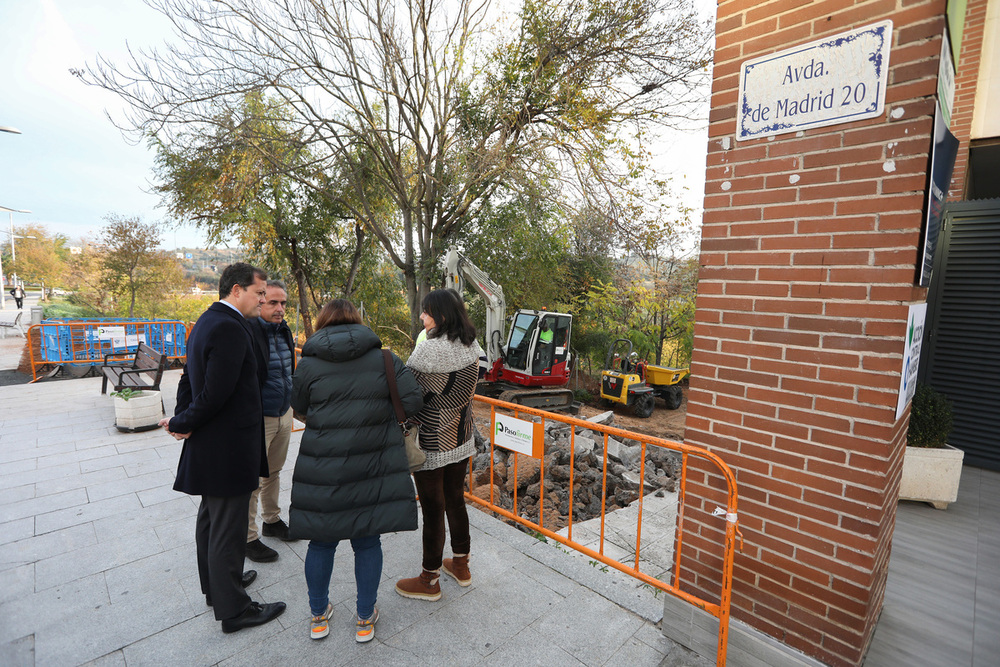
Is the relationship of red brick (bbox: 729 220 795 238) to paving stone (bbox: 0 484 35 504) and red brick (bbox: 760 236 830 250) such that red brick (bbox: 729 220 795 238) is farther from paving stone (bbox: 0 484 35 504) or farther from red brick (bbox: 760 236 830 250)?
paving stone (bbox: 0 484 35 504)

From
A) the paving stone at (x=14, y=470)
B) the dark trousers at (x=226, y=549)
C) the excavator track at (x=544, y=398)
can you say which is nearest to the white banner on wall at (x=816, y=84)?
the dark trousers at (x=226, y=549)

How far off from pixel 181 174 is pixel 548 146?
8837 millimetres

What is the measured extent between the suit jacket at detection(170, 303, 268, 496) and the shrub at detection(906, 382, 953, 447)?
18.4ft

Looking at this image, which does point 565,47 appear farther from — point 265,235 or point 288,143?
point 265,235

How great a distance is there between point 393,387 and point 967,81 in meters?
7.69

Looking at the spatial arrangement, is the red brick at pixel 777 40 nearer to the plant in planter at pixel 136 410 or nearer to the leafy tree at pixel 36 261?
the plant in planter at pixel 136 410

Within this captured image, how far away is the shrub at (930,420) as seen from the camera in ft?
14.7

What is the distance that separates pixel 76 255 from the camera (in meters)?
24.0

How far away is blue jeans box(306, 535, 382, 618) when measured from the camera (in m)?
2.56

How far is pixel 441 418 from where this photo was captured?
113 inches

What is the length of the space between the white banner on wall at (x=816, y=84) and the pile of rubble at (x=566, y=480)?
142 inches

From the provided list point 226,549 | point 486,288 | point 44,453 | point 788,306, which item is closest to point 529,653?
point 226,549

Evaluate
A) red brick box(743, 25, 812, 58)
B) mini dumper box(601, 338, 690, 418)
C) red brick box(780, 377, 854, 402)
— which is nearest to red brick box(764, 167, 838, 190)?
red brick box(743, 25, 812, 58)

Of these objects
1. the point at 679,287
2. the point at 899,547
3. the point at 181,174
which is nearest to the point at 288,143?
the point at 181,174
